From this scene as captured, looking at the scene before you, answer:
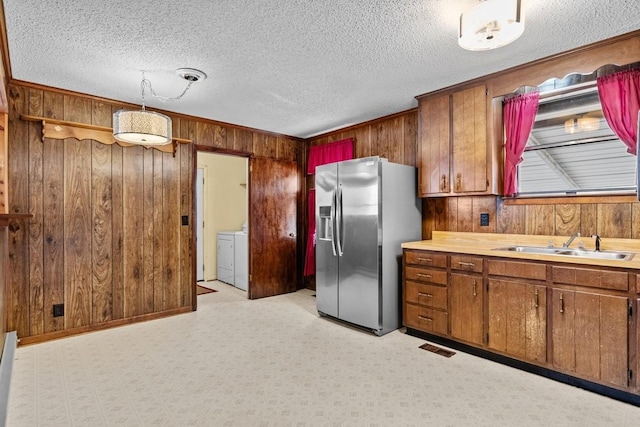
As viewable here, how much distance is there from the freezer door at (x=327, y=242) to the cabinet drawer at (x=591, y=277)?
2.06 m

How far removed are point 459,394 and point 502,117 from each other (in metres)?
2.42

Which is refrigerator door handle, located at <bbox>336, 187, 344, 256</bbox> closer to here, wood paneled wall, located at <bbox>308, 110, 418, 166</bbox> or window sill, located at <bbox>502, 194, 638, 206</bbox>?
wood paneled wall, located at <bbox>308, 110, 418, 166</bbox>

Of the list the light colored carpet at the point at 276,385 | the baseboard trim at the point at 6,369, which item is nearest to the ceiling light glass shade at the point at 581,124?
the light colored carpet at the point at 276,385

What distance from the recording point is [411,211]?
3670 mm

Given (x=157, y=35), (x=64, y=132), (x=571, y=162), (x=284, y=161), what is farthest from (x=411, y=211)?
(x=64, y=132)

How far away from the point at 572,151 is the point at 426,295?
1.78m

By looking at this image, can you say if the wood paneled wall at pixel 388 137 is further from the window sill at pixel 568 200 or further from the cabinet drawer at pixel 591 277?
the cabinet drawer at pixel 591 277

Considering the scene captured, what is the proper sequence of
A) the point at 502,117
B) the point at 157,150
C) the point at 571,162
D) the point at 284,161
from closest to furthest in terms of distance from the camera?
the point at 571,162 < the point at 502,117 < the point at 157,150 < the point at 284,161

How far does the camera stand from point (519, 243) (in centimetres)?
306

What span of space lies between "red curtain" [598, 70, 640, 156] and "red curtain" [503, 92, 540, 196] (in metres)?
0.50

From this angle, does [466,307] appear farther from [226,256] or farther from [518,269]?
[226,256]

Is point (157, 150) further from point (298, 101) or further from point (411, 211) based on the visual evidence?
point (411, 211)

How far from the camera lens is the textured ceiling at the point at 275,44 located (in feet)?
6.61

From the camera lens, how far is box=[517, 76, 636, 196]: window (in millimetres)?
2705
